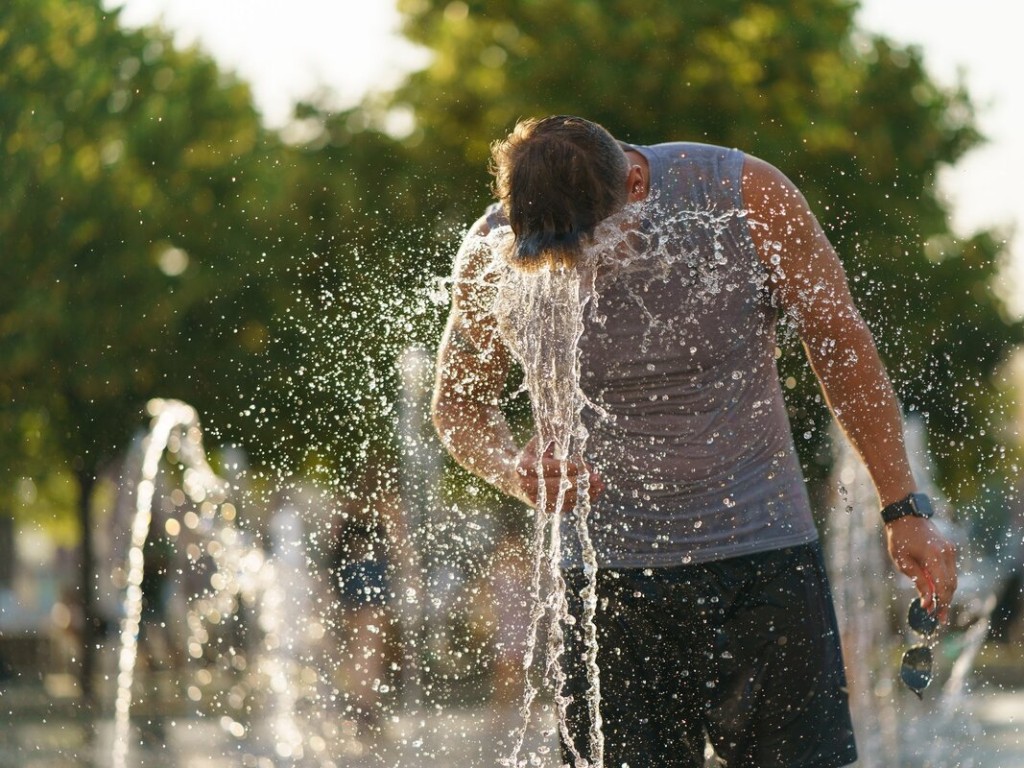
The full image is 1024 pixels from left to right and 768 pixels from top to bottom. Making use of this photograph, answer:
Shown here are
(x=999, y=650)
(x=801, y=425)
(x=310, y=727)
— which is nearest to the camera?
(x=310, y=727)

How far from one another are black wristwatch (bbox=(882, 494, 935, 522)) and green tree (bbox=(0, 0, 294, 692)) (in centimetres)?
1814

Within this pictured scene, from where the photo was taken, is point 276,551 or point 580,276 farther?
point 276,551

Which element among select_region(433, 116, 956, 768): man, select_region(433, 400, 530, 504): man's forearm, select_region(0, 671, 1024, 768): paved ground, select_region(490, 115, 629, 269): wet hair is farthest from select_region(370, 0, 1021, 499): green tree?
select_region(490, 115, 629, 269): wet hair

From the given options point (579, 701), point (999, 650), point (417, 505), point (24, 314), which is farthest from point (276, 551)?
point (579, 701)

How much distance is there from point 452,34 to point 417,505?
489cm

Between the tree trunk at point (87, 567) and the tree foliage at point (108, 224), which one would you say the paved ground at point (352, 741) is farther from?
the tree foliage at point (108, 224)

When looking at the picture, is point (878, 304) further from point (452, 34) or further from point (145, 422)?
point (145, 422)

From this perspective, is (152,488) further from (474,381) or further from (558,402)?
(558,402)

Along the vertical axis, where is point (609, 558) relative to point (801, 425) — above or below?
below

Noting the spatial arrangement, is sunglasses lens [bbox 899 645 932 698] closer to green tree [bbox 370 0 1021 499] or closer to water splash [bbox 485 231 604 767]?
water splash [bbox 485 231 604 767]

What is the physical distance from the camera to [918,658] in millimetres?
3699

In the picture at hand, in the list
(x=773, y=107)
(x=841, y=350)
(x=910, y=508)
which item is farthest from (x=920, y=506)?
(x=773, y=107)

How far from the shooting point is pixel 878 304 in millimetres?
20297

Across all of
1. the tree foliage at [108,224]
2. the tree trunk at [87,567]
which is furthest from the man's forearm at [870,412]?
the tree trunk at [87,567]
